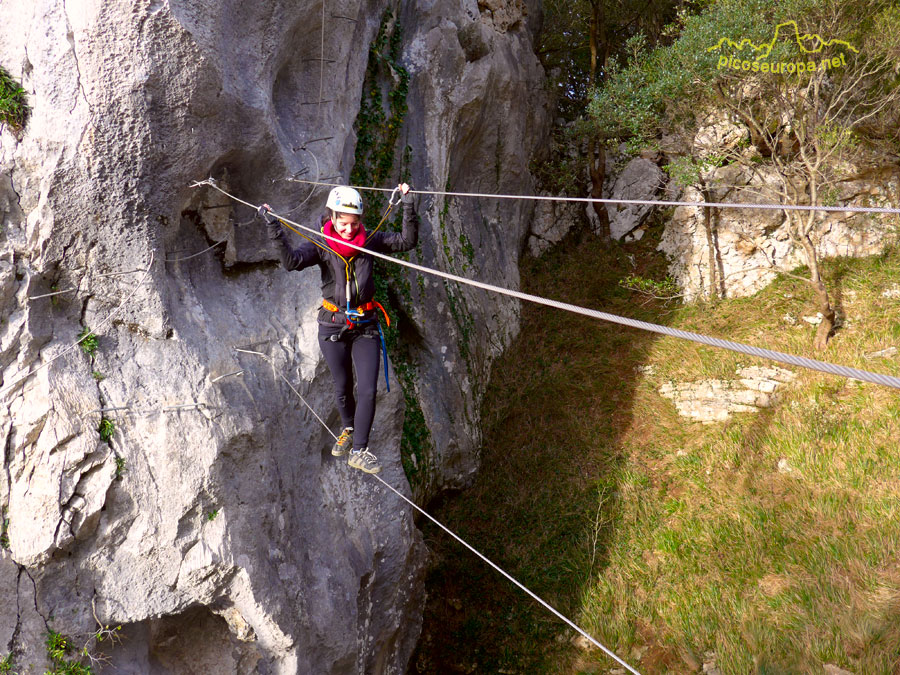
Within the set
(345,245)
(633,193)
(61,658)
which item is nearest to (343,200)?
(345,245)

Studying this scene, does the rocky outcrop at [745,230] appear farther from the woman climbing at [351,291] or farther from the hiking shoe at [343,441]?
the hiking shoe at [343,441]

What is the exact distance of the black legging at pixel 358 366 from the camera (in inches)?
246

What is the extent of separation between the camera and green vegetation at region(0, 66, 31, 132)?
219 inches

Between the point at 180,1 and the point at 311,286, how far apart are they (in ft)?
10.5

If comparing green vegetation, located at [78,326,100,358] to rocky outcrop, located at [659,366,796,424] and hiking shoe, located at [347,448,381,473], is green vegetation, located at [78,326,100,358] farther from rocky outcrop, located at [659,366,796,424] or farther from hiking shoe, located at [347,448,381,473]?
rocky outcrop, located at [659,366,796,424]

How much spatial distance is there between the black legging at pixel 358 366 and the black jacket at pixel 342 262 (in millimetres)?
242

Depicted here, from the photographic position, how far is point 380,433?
Result: 851 cm

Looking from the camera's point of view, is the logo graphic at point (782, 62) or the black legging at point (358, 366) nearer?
the black legging at point (358, 366)

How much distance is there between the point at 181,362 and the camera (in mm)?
6430

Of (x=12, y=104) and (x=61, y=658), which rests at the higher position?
(x=12, y=104)

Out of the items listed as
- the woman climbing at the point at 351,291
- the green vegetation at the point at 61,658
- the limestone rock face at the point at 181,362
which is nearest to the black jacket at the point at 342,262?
the woman climbing at the point at 351,291

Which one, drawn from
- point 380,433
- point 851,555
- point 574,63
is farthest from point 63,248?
point 574,63

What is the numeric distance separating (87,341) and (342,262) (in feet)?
8.31

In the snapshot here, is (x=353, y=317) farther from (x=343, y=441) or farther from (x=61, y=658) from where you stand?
(x=61, y=658)
